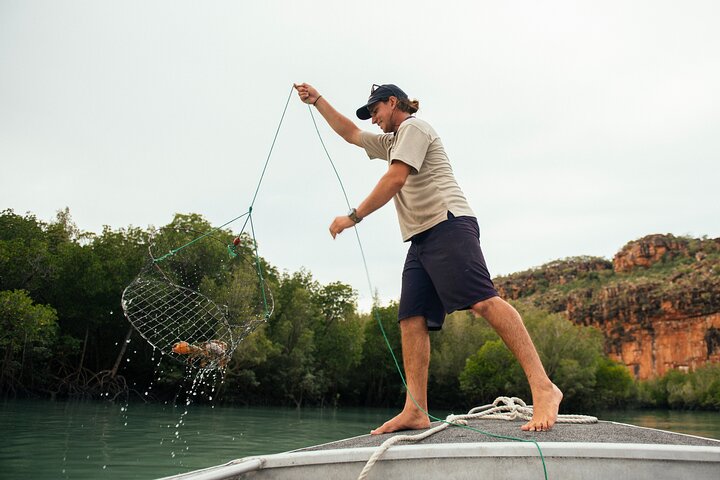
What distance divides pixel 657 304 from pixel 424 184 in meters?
83.1

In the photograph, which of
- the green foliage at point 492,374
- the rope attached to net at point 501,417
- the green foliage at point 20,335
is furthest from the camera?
the green foliage at point 492,374

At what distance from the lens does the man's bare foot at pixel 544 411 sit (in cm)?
283

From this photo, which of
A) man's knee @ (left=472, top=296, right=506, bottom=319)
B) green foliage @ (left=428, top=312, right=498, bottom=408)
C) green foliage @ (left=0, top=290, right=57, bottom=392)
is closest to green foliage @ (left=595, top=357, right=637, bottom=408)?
green foliage @ (left=428, top=312, right=498, bottom=408)

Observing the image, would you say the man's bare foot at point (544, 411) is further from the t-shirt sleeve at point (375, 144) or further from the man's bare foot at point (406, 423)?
the t-shirt sleeve at point (375, 144)

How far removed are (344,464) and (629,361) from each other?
8619 centimetres

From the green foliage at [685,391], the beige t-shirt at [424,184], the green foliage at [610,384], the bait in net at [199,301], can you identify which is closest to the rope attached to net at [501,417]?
the beige t-shirt at [424,184]

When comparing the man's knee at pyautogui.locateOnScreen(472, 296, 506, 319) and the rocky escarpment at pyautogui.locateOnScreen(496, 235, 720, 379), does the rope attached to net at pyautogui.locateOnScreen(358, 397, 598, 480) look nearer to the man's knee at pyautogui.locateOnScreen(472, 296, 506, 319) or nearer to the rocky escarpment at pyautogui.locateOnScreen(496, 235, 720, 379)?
the man's knee at pyautogui.locateOnScreen(472, 296, 506, 319)

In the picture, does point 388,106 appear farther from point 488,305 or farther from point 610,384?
point 610,384

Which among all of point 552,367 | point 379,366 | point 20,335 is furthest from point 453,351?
point 20,335

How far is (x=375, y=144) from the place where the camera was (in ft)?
13.5

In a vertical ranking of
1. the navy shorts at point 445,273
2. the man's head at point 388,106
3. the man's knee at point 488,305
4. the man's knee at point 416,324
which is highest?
the man's head at point 388,106

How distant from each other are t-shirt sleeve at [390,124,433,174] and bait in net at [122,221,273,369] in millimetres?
1720

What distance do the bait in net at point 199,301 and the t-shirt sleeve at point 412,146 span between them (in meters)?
1.72

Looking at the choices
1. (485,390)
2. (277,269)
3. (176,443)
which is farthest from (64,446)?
(485,390)
